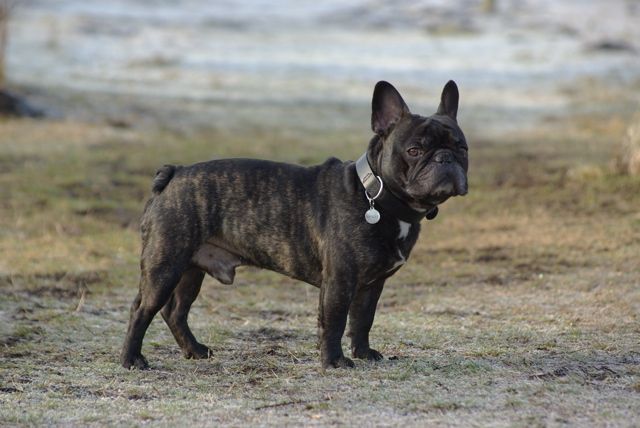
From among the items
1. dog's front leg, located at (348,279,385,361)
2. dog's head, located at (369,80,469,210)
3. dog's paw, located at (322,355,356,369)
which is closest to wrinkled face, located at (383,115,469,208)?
dog's head, located at (369,80,469,210)

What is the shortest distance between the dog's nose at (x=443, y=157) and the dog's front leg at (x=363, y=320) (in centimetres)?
106

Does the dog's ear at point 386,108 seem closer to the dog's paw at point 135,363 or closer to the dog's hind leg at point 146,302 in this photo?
the dog's hind leg at point 146,302

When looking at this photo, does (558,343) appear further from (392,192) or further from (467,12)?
(467,12)

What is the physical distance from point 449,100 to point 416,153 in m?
0.66

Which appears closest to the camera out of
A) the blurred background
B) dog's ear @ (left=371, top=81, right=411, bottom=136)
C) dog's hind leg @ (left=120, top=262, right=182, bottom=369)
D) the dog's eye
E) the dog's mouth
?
the dog's mouth

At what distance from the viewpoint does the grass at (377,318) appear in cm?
612

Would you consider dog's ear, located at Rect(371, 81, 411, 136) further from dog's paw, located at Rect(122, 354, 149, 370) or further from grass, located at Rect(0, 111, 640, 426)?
dog's paw, located at Rect(122, 354, 149, 370)

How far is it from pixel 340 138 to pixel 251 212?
11.8m

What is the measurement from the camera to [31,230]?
1180cm

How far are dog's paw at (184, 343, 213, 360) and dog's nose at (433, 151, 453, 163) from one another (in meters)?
2.06

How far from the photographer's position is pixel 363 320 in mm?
7188

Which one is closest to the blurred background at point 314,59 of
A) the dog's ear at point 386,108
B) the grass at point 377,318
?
the grass at point 377,318

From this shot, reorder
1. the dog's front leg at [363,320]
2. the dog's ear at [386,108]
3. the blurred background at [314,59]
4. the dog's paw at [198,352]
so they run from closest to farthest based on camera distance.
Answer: the dog's ear at [386,108], the dog's front leg at [363,320], the dog's paw at [198,352], the blurred background at [314,59]

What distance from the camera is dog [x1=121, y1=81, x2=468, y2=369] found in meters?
6.67
